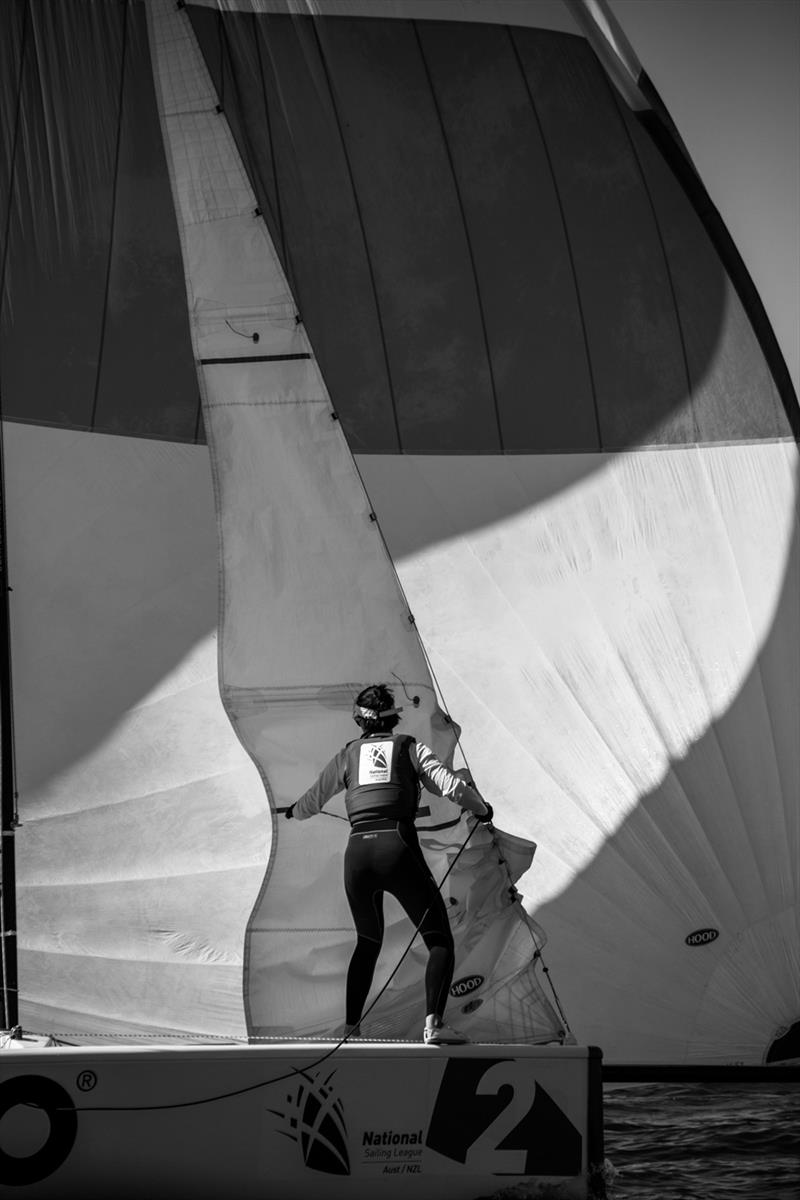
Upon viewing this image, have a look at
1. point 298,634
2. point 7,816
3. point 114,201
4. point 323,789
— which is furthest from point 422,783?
point 114,201

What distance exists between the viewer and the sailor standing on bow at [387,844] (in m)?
4.72

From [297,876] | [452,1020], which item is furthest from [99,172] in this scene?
[452,1020]

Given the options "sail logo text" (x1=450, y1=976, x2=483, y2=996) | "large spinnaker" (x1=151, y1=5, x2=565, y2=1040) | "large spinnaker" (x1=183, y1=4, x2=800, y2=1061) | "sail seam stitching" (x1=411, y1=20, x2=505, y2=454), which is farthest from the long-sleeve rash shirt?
"sail seam stitching" (x1=411, y1=20, x2=505, y2=454)

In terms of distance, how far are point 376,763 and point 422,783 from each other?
209mm

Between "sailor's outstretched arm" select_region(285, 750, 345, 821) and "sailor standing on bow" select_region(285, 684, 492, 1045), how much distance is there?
0.02 metres

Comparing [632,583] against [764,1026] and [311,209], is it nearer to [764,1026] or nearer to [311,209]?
[764,1026]

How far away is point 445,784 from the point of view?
15.5 ft

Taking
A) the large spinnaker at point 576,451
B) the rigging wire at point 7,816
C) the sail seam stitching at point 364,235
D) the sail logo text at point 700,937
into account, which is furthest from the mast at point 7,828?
the sail seam stitching at point 364,235

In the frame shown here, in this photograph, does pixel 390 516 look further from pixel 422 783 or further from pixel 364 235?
pixel 422 783

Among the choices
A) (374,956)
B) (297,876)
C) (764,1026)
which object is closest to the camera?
(374,956)

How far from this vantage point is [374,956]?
4852 millimetres

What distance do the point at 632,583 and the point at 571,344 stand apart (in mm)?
1308

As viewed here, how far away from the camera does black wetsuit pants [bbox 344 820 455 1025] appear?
4699 mm

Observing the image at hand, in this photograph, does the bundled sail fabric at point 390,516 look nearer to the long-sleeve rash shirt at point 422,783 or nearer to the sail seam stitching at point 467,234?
the sail seam stitching at point 467,234
